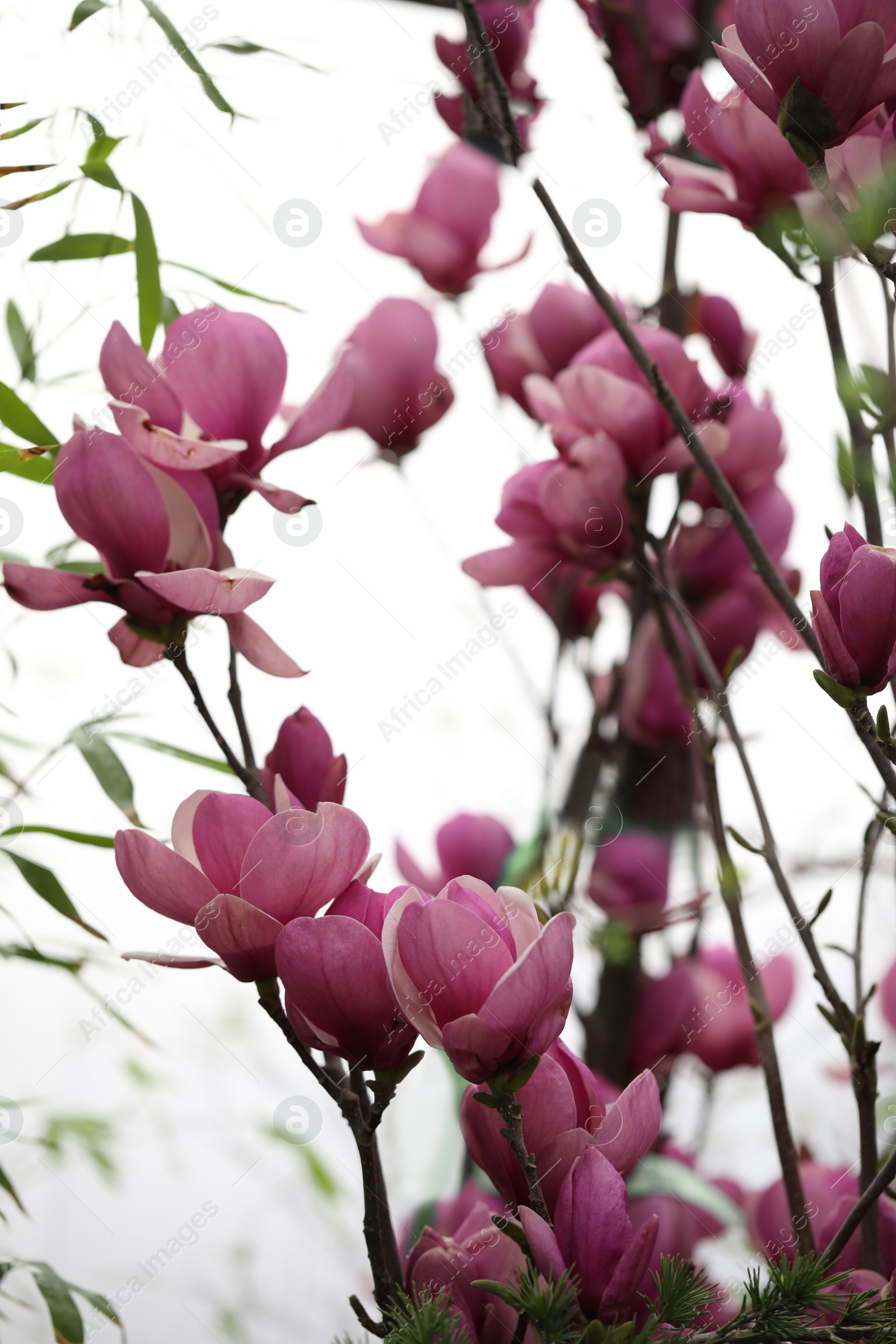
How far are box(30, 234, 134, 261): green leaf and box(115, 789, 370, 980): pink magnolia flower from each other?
0.70ft

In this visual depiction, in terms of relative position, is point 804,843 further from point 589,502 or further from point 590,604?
point 589,502

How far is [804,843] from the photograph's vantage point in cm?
65

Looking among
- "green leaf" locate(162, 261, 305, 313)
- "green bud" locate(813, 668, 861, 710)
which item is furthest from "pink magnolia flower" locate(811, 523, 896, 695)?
"green leaf" locate(162, 261, 305, 313)

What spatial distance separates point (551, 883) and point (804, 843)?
0.27 meters

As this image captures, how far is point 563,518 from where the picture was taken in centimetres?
39

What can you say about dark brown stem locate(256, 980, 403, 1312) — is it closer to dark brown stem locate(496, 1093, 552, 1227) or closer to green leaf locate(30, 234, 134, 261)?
dark brown stem locate(496, 1093, 552, 1227)

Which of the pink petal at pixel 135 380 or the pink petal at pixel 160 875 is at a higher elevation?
the pink petal at pixel 135 380

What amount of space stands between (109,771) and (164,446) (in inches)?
4.2

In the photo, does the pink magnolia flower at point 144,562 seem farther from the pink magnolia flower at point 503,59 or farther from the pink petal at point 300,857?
the pink magnolia flower at point 503,59

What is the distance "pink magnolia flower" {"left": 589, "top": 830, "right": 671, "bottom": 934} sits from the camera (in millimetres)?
471

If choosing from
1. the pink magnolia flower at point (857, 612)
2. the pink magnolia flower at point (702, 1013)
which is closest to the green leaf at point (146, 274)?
the pink magnolia flower at point (857, 612)

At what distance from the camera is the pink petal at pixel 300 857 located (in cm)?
23

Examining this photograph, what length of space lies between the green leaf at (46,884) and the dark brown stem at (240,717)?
88mm

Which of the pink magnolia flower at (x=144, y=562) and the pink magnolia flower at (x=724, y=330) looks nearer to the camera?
the pink magnolia flower at (x=144, y=562)
